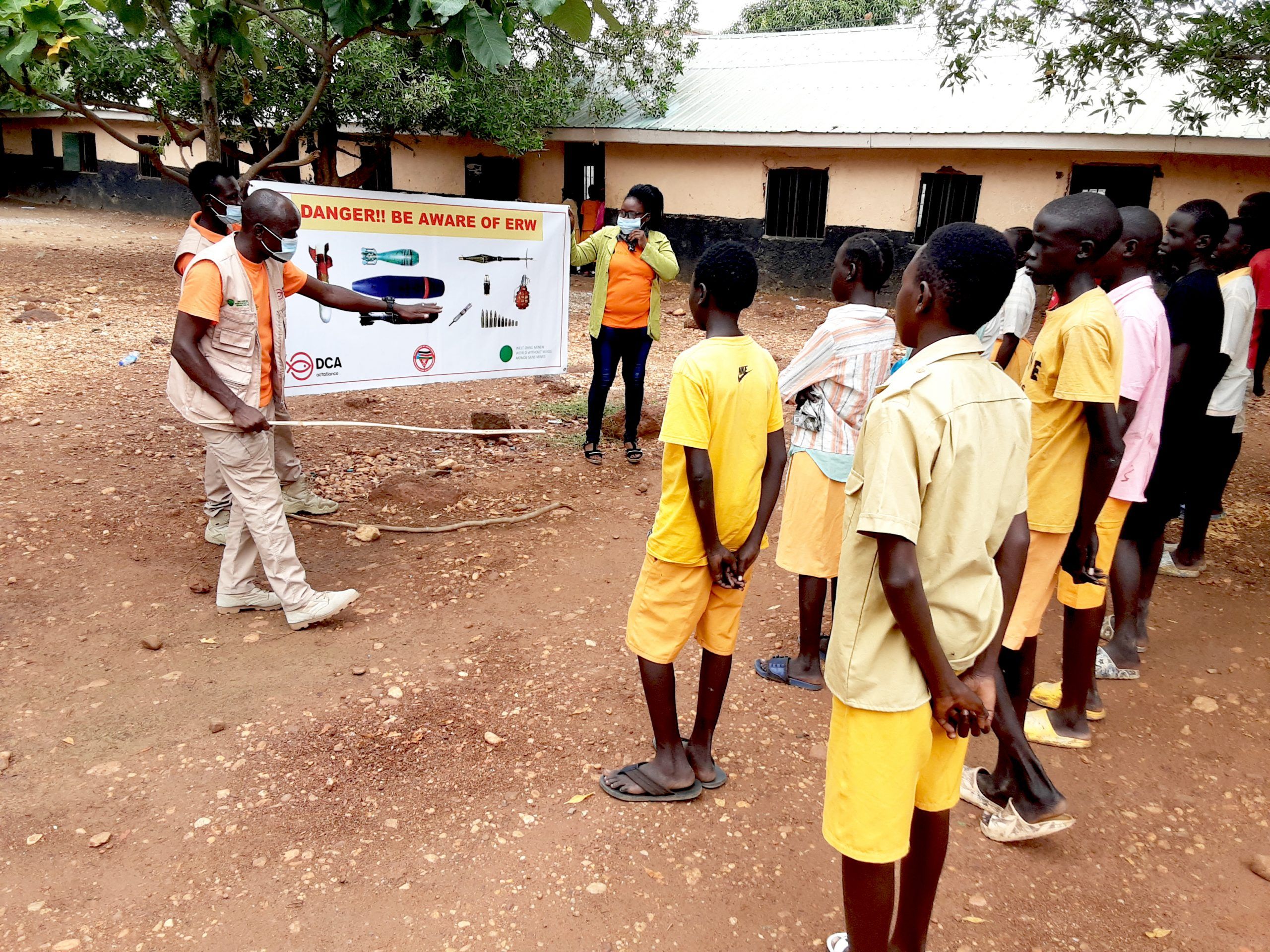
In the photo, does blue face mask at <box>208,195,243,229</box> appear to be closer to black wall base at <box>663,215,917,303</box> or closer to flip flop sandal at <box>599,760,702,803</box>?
flip flop sandal at <box>599,760,702,803</box>

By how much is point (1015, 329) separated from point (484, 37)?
2.33m

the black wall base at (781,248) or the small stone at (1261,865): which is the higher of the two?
the black wall base at (781,248)

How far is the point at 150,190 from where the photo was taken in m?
22.3

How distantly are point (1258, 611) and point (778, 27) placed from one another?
81.5 feet

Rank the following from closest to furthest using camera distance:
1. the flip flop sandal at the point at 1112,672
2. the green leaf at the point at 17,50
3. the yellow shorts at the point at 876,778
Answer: the yellow shorts at the point at 876,778, the green leaf at the point at 17,50, the flip flop sandal at the point at 1112,672

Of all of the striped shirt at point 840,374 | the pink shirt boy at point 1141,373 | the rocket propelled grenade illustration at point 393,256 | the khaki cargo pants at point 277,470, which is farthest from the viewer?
the rocket propelled grenade illustration at point 393,256

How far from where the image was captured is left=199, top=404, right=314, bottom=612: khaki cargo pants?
11.9ft

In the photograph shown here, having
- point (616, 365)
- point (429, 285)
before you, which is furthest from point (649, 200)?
point (429, 285)

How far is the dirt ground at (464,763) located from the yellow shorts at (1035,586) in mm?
611

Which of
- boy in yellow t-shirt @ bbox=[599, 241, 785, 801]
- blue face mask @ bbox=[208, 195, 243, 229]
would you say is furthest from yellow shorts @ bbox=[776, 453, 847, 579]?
blue face mask @ bbox=[208, 195, 243, 229]

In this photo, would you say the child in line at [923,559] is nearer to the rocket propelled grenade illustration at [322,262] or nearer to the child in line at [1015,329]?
the child in line at [1015,329]

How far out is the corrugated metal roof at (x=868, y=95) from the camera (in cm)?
1134

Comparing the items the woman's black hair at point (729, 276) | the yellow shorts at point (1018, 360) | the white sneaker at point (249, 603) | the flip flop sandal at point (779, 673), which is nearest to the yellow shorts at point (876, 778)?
the woman's black hair at point (729, 276)

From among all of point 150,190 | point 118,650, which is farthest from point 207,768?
point 150,190
